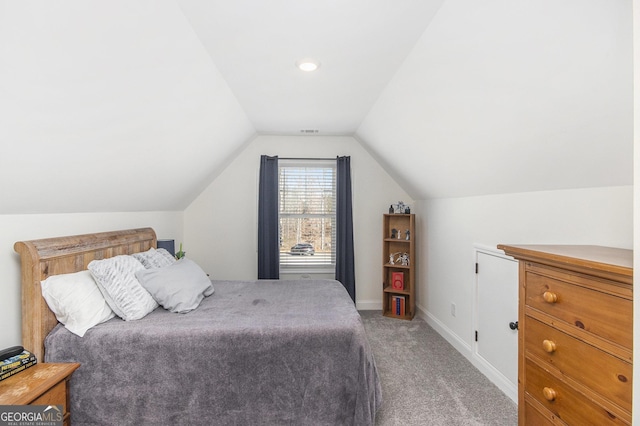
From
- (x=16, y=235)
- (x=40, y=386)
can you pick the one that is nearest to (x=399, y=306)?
(x=40, y=386)

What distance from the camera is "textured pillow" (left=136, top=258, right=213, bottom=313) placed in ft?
7.19

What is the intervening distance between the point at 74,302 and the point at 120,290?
24 cm

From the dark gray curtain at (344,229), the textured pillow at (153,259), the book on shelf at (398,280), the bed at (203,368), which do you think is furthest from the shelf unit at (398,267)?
the textured pillow at (153,259)

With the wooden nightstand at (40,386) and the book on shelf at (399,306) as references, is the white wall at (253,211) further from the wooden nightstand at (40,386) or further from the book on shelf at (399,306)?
the wooden nightstand at (40,386)

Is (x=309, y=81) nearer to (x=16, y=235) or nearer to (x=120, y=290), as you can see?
(x=120, y=290)

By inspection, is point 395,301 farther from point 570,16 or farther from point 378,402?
point 570,16

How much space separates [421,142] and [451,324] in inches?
74.3

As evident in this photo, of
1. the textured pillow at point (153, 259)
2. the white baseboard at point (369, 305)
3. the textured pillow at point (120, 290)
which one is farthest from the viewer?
the white baseboard at point (369, 305)

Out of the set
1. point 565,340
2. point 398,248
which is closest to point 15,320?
point 565,340

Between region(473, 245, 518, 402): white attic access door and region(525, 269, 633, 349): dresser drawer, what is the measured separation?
119 centimetres

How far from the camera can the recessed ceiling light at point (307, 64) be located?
2096 mm

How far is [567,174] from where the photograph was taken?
1734 mm

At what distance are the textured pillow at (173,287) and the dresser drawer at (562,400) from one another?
200cm

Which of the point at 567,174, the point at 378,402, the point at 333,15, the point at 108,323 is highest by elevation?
the point at 333,15
